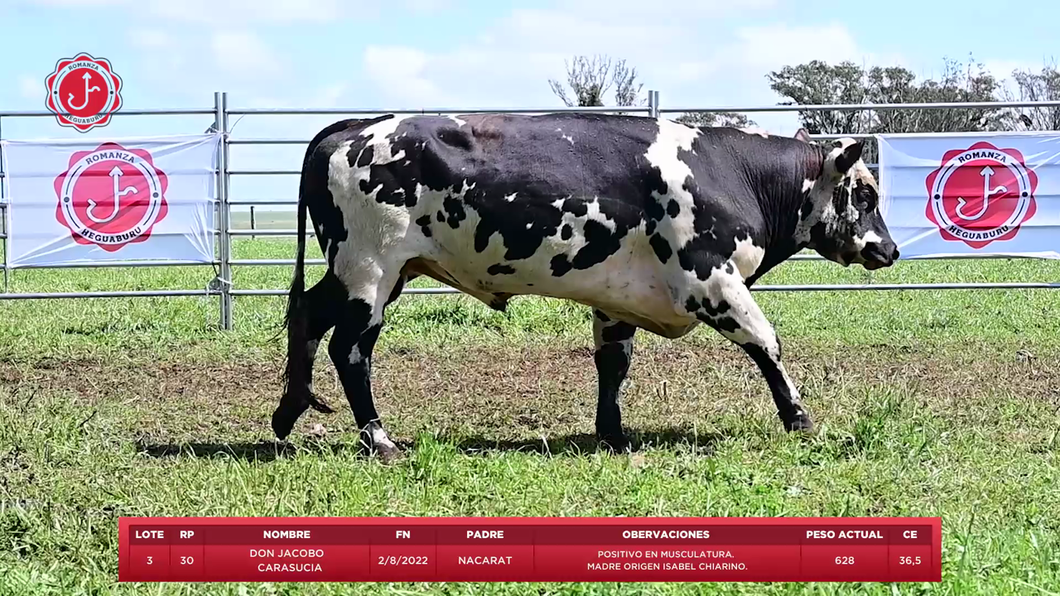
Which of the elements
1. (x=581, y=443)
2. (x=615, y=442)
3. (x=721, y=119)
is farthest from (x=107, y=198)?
(x=721, y=119)

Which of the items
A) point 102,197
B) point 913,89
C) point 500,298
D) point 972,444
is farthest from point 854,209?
point 913,89

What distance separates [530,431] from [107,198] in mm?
5255

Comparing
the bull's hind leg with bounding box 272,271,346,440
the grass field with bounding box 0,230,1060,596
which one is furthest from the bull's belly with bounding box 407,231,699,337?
the grass field with bounding box 0,230,1060,596

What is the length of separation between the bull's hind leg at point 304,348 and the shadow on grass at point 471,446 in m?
0.15

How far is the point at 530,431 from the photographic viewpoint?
663 cm

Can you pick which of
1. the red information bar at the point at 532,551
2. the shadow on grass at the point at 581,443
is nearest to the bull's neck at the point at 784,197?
the shadow on grass at the point at 581,443

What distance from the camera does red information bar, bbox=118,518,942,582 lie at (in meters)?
3.67

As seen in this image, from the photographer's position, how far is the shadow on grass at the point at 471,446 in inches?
232

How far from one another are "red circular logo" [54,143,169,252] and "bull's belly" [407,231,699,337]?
16.0 ft

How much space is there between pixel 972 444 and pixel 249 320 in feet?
20.9

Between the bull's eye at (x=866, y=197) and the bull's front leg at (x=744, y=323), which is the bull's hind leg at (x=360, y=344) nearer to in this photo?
the bull's front leg at (x=744, y=323)

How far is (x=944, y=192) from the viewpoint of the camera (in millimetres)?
10414

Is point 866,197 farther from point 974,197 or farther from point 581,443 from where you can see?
point 974,197

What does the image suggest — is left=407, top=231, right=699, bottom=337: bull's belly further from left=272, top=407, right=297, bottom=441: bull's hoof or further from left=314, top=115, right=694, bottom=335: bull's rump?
left=272, top=407, right=297, bottom=441: bull's hoof
